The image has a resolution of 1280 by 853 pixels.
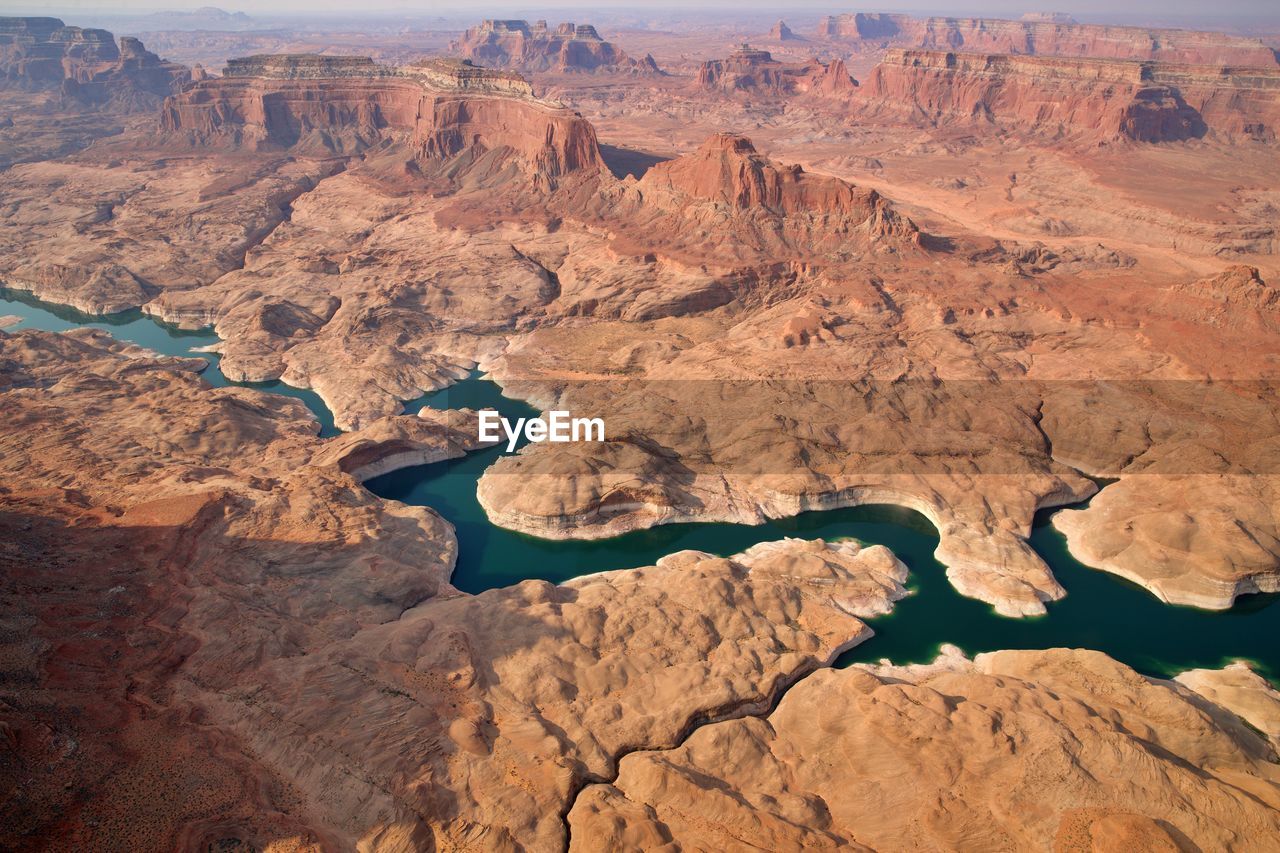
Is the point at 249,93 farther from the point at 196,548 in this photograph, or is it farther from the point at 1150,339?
the point at 1150,339

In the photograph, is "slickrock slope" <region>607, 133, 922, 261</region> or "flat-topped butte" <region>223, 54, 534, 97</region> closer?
"slickrock slope" <region>607, 133, 922, 261</region>

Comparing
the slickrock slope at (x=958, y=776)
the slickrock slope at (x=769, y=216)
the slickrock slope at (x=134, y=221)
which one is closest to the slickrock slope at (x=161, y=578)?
the slickrock slope at (x=958, y=776)

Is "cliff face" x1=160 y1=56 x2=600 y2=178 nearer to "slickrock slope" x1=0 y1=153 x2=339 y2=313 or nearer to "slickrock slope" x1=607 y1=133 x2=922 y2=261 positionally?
"slickrock slope" x1=0 y1=153 x2=339 y2=313

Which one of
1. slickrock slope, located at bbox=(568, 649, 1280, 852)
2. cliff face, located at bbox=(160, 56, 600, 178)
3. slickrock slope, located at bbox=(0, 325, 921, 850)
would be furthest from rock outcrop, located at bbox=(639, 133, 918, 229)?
slickrock slope, located at bbox=(568, 649, 1280, 852)

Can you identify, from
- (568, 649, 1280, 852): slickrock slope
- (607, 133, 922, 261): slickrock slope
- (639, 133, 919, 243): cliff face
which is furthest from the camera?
(639, 133, 919, 243): cliff face

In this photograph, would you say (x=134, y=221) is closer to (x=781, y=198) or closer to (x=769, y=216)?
(x=769, y=216)
